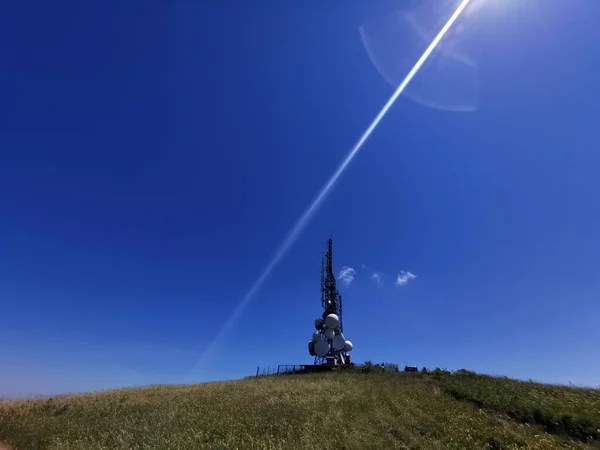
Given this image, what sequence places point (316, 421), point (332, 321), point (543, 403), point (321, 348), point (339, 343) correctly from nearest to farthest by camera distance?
point (316, 421) → point (543, 403) → point (321, 348) → point (339, 343) → point (332, 321)

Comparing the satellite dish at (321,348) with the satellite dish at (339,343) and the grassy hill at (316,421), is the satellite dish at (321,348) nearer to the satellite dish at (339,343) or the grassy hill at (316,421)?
the satellite dish at (339,343)

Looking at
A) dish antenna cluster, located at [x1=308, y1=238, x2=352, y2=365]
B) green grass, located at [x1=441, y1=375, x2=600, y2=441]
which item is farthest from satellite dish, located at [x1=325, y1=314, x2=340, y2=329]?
green grass, located at [x1=441, y1=375, x2=600, y2=441]

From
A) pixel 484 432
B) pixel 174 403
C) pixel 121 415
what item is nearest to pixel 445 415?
pixel 484 432

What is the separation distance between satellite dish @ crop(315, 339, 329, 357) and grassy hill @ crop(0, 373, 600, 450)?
24901 mm

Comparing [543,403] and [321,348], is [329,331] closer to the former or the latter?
[321,348]

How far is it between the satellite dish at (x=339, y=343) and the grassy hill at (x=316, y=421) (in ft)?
84.3

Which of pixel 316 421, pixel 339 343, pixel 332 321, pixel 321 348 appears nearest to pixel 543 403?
pixel 316 421

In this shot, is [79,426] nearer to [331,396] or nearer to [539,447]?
[331,396]

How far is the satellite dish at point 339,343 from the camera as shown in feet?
150

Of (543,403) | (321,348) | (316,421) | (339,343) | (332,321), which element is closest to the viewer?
(316,421)

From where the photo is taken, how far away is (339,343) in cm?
4591

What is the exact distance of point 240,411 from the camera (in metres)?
15.2

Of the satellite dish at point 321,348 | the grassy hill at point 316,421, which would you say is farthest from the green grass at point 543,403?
the satellite dish at point 321,348

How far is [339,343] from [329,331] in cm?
204
